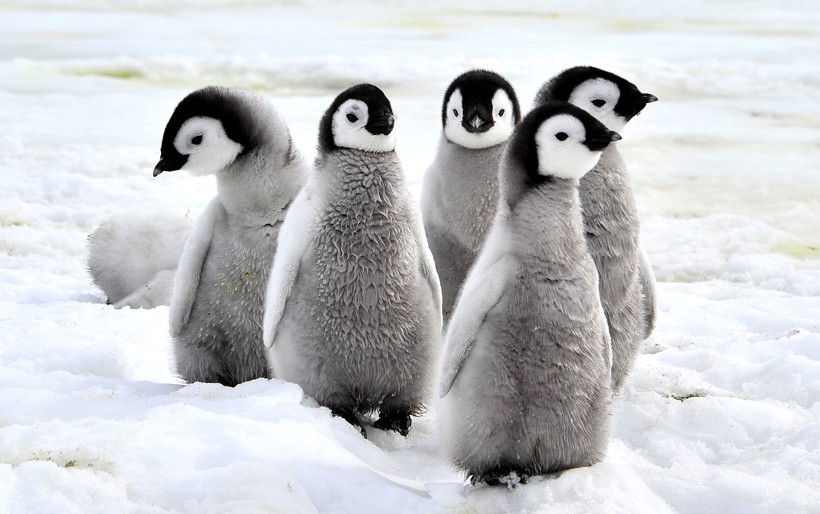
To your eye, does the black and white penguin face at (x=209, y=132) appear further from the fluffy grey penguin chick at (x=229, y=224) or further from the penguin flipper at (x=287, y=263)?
the penguin flipper at (x=287, y=263)

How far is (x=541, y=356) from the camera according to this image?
2664mm

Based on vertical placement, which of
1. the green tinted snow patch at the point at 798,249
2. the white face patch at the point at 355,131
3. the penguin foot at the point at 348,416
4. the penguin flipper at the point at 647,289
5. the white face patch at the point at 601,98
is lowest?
the penguin foot at the point at 348,416

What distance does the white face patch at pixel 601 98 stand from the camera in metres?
3.40

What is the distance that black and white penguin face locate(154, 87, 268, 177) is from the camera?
131 inches

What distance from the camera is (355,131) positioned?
308cm

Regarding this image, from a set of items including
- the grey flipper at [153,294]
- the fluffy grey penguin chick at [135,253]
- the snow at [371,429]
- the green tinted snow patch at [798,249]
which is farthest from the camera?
the green tinted snow patch at [798,249]

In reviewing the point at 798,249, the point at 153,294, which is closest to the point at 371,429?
the point at 153,294

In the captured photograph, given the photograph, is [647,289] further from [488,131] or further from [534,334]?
[534,334]

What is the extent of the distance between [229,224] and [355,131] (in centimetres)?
67

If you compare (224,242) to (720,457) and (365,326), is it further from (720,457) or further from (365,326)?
(720,457)

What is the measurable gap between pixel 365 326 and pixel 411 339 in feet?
0.54

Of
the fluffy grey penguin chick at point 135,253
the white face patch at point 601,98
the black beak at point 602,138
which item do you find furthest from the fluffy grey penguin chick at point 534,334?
the fluffy grey penguin chick at point 135,253

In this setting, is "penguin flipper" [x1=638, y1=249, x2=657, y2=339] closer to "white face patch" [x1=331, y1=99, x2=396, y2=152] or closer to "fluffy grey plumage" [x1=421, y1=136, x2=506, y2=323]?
"fluffy grey plumage" [x1=421, y1=136, x2=506, y2=323]

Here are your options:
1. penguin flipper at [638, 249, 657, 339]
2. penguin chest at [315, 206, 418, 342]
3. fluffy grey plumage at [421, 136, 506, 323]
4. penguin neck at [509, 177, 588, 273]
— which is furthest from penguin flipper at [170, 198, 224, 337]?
penguin flipper at [638, 249, 657, 339]
